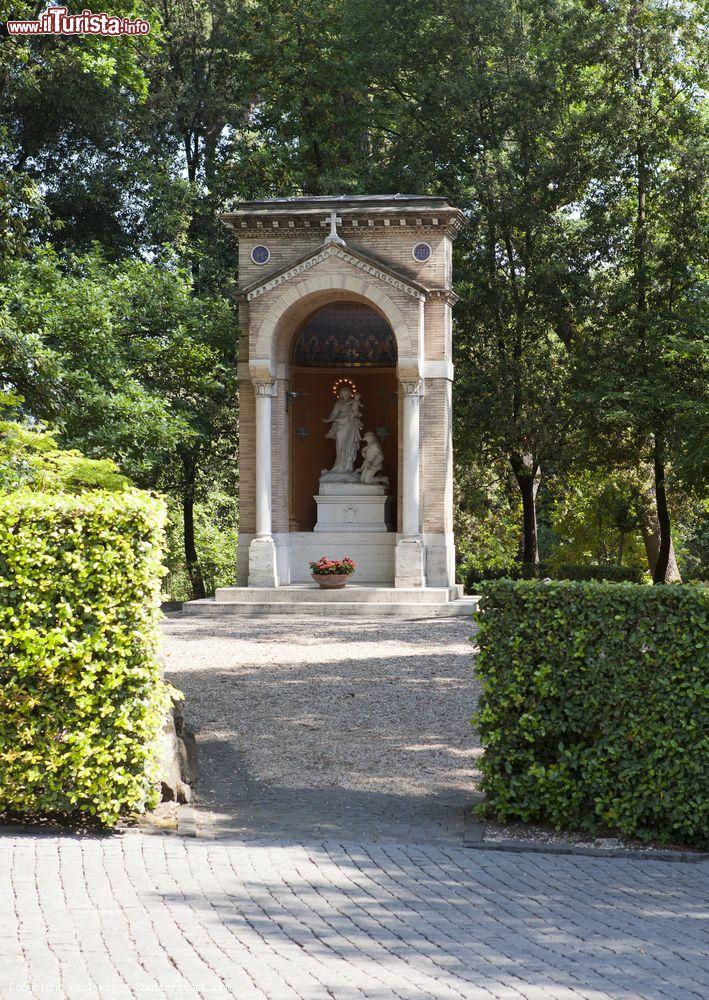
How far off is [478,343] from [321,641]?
556 inches

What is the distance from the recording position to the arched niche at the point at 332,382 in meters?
23.9

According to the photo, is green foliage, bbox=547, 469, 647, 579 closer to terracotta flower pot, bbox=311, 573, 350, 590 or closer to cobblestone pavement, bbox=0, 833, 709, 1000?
terracotta flower pot, bbox=311, 573, 350, 590

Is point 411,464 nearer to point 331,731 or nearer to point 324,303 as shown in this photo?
point 324,303

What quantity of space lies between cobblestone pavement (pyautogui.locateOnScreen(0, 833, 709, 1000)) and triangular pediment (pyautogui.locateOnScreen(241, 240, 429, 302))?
1583 cm

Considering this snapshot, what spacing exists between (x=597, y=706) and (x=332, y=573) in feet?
46.1

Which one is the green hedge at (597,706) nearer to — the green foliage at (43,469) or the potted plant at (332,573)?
the green foliage at (43,469)

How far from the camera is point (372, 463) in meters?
23.7

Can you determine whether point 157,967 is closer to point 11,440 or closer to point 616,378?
point 11,440

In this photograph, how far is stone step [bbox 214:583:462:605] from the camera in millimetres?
20484

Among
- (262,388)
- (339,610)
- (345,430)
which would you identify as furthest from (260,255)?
(339,610)

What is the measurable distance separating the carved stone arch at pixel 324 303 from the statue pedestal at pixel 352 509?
306 cm

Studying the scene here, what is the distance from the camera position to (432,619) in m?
19.3

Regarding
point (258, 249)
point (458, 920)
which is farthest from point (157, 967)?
point (258, 249)

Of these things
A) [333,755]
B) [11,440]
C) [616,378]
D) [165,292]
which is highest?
[165,292]
